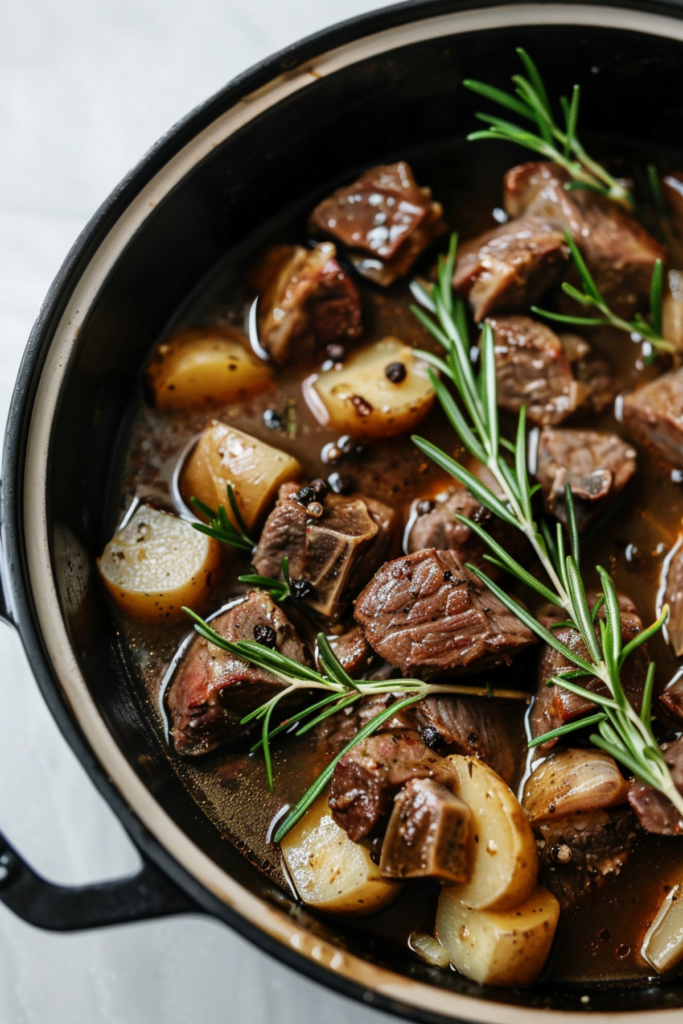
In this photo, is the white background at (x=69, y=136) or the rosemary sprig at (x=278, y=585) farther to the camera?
the white background at (x=69, y=136)

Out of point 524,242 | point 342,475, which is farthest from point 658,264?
point 342,475

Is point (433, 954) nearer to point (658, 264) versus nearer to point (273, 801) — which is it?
point (273, 801)

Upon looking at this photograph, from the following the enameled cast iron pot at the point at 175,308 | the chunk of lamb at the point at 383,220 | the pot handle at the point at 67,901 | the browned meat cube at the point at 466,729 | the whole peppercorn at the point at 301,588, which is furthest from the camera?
Result: the chunk of lamb at the point at 383,220

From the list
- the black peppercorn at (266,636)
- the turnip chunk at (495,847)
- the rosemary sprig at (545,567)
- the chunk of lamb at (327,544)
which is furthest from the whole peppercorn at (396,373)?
the turnip chunk at (495,847)

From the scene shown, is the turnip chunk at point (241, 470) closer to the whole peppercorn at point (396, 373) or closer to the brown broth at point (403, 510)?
the brown broth at point (403, 510)

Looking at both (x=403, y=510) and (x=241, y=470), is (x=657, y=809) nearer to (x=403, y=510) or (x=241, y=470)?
(x=403, y=510)

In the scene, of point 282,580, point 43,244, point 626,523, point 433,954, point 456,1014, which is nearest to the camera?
point 456,1014

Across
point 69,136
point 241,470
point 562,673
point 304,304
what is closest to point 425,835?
point 562,673
